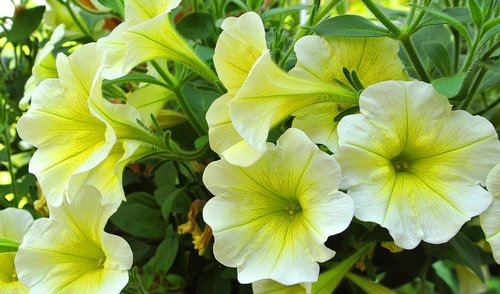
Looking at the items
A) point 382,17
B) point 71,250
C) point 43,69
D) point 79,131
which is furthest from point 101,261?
point 382,17

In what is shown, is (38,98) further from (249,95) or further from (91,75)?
(249,95)

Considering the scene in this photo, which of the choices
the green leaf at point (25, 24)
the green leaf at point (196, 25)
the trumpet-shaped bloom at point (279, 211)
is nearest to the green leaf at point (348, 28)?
the trumpet-shaped bloom at point (279, 211)

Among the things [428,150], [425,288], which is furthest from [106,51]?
[425,288]

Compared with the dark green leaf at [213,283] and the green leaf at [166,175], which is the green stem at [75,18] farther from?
the dark green leaf at [213,283]

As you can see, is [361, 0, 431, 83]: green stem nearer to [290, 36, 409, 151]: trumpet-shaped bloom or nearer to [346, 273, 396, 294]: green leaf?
[290, 36, 409, 151]: trumpet-shaped bloom

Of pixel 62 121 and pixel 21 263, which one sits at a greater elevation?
pixel 62 121

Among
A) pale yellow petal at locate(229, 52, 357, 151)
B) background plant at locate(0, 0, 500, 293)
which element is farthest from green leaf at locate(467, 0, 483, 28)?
pale yellow petal at locate(229, 52, 357, 151)
